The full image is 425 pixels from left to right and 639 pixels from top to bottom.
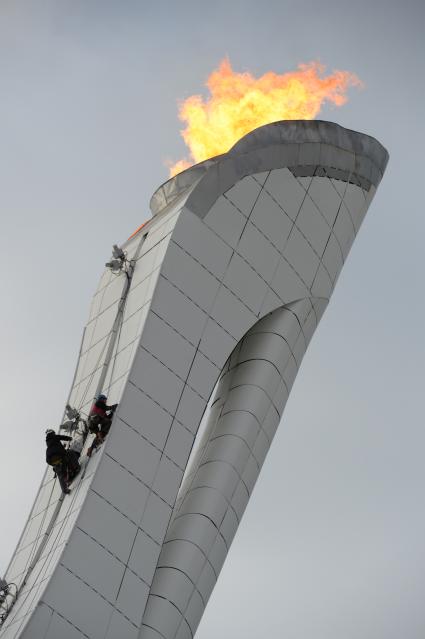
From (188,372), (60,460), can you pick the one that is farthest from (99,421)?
(188,372)

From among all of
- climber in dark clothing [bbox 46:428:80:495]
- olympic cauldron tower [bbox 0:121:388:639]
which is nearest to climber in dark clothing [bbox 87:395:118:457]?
olympic cauldron tower [bbox 0:121:388:639]

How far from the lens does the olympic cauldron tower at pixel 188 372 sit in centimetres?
3500

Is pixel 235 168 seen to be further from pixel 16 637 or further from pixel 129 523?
pixel 16 637

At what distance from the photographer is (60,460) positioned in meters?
36.8

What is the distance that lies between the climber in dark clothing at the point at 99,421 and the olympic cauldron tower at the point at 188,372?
0.31 m

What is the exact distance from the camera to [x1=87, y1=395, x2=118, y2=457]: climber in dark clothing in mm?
36688

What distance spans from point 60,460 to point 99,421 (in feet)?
4.98

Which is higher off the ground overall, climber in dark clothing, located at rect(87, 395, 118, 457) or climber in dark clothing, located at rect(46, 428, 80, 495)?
climber in dark clothing, located at rect(87, 395, 118, 457)

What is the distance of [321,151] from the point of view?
45.1 m

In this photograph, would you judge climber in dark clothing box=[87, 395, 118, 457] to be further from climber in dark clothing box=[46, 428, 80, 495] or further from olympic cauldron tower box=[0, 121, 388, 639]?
climber in dark clothing box=[46, 428, 80, 495]

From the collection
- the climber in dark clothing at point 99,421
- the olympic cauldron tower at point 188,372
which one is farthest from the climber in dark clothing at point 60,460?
the climber in dark clothing at point 99,421

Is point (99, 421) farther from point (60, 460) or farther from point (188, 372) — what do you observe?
point (188, 372)

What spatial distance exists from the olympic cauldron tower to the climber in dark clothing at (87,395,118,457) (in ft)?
1.03

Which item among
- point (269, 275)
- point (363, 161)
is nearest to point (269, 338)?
point (269, 275)
